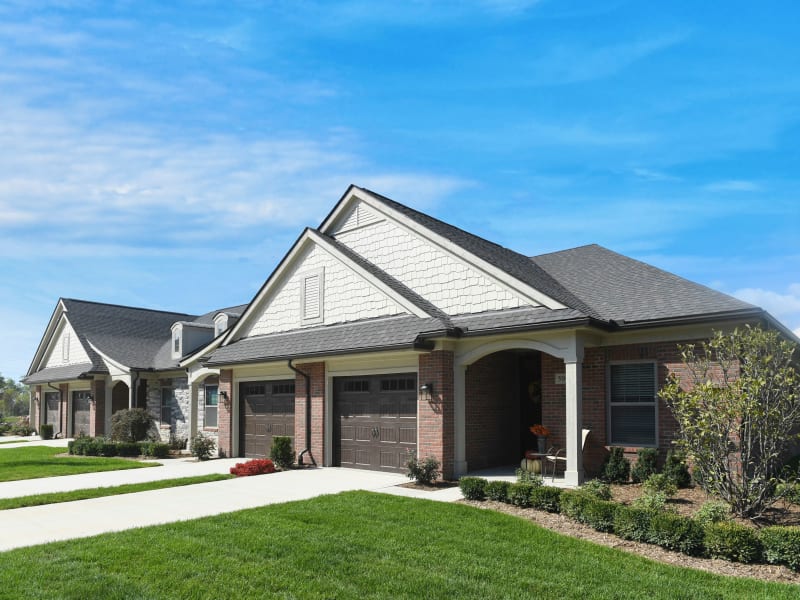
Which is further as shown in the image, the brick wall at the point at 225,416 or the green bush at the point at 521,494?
the brick wall at the point at 225,416

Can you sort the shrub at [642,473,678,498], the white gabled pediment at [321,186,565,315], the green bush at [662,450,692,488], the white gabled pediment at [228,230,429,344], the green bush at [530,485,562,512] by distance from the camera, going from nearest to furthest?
the green bush at [530,485,562,512]
the shrub at [642,473,678,498]
the green bush at [662,450,692,488]
the white gabled pediment at [321,186,565,315]
the white gabled pediment at [228,230,429,344]

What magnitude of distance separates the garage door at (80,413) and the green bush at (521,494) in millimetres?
26489

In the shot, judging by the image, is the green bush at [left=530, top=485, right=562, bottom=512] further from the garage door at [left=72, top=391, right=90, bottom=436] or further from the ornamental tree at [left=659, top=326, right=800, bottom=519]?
the garage door at [left=72, top=391, right=90, bottom=436]

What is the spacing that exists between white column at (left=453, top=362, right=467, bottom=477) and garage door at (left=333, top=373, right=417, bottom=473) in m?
1.11

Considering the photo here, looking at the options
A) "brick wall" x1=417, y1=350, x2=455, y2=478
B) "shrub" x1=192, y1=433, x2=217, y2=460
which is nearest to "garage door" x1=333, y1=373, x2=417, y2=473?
"brick wall" x1=417, y1=350, x2=455, y2=478

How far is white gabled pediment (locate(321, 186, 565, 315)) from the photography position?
49.0 ft

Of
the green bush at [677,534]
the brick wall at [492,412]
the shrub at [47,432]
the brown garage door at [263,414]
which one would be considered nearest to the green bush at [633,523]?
the green bush at [677,534]

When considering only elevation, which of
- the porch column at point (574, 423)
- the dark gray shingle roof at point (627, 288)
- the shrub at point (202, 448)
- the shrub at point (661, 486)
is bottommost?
the shrub at point (202, 448)

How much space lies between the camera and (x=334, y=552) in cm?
814

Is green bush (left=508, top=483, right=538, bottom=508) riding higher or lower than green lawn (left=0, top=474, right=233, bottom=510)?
higher

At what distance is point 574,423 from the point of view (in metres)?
13.1

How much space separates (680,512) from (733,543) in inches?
86.8

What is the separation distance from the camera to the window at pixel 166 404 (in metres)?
28.1

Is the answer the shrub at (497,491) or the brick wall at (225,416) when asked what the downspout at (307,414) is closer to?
the brick wall at (225,416)
